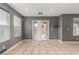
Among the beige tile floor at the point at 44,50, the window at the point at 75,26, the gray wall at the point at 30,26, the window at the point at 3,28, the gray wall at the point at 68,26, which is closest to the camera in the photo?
the beige tile floor at the point at 44,50

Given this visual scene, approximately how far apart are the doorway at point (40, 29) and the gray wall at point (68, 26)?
256 cm

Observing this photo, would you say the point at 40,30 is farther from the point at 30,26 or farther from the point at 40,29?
the point at 30,26

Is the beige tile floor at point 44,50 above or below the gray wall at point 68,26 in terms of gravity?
below

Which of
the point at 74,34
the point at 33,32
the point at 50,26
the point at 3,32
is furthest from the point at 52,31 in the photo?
the point at 3,32

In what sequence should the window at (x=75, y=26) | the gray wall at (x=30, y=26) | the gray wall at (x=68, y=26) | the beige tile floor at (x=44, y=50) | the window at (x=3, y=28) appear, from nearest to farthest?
1. the beige tile floor at (x=44, y=50)
2. the window at (x=3, y=28)
3. the gray wall at (x=68, y=26)
4. the window at (x=75, y=26)
5. the gray wall at (x=30, y=26)

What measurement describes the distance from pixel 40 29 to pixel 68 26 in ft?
10.6

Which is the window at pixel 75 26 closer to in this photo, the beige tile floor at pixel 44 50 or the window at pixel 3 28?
the beige tile floor at pixel 44 50

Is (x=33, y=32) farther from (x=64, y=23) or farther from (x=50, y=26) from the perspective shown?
(x=64, y=23)

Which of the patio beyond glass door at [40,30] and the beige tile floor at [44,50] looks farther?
the patio beyond glass door at [40,30]

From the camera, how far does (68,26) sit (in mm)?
10391

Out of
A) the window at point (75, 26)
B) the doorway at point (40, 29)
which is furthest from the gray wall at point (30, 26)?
the window at point (75, 26)

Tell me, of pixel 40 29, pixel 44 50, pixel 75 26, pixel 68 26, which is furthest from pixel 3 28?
pixel 40 29

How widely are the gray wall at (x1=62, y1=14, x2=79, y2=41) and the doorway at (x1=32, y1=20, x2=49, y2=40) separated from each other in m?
2.56

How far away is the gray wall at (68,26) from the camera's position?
406 inches
